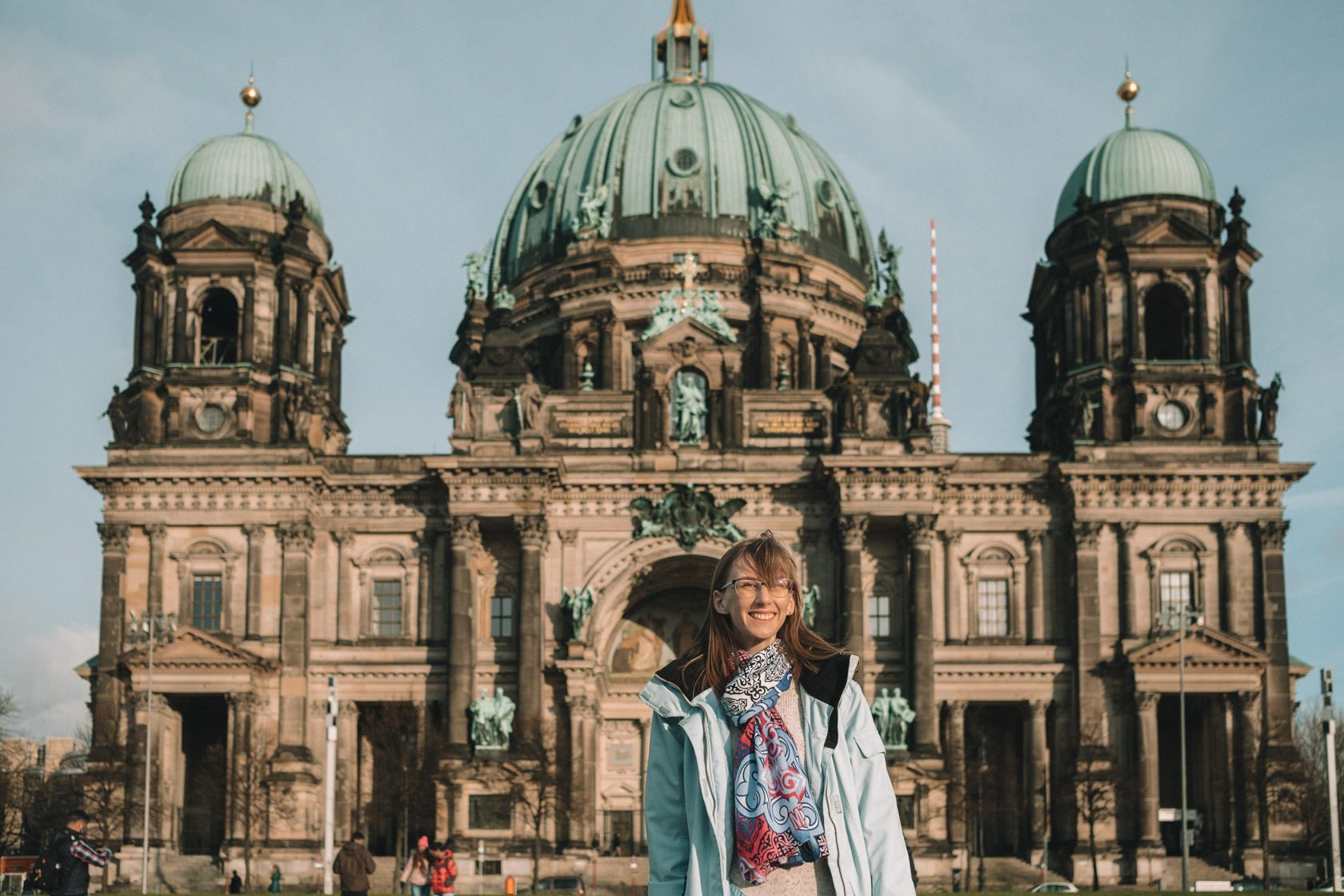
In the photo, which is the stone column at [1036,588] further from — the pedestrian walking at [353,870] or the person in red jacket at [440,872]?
the pedestrian walking at [353,870]

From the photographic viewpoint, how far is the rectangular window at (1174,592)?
59.8 metres

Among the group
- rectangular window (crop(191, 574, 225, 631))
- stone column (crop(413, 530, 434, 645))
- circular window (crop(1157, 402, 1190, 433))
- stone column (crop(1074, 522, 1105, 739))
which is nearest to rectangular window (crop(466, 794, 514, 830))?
stone column (crop(413, 530, 434, 645))

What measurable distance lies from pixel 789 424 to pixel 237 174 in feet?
70.5

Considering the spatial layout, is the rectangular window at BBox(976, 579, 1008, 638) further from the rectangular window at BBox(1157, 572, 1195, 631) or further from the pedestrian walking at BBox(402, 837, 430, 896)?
the pedestrian walking at BBox(402, 837, 430, 896)

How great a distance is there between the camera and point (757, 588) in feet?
22.6

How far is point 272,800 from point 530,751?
8.30m

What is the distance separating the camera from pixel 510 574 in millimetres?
61781

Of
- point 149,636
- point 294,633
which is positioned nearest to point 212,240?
point 294,633

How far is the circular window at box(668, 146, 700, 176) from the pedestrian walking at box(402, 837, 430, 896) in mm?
51192

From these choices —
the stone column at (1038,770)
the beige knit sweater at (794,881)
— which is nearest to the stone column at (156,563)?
the stone column at (1038,770)

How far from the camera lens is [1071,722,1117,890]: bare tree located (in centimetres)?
5596

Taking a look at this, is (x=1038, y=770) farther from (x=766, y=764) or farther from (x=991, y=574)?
(x=766, y=764)

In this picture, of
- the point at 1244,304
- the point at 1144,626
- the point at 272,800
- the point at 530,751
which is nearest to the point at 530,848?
the point at 530,751

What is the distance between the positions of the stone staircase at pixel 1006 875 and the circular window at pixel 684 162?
3150 cm
